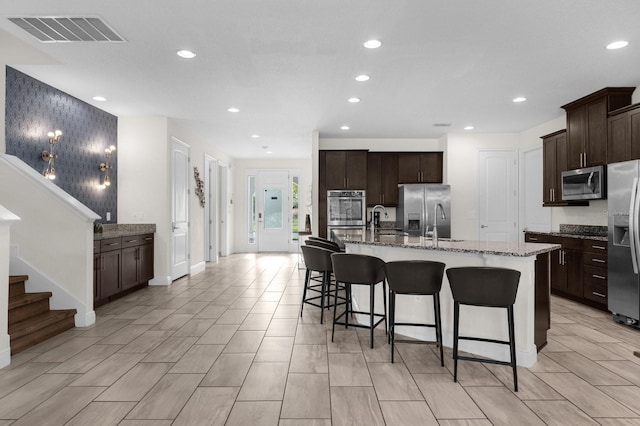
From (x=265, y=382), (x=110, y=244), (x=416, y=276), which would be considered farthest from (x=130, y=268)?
(x=416, y=276)

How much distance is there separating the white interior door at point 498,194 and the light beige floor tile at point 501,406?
5.39 metres

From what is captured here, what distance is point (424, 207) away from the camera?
741 centimetres

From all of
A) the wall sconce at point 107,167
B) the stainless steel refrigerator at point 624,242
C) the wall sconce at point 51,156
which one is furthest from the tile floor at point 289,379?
the wall sconce at point 107,167

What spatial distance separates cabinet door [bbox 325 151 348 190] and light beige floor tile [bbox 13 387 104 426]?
5.66m

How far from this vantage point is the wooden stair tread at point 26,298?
3.69 metres

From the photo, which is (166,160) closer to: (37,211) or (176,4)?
(37,211)

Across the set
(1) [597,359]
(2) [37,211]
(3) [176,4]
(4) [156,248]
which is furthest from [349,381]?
(4) [156,248]

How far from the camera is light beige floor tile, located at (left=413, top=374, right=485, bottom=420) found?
2381 millimetres

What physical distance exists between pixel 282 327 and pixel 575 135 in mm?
4722

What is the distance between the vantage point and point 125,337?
12.7 ft

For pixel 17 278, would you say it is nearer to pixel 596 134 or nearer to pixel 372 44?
pixel 372 44

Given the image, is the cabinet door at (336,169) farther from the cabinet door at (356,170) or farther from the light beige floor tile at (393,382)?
the light beige floor tile at (393,382)

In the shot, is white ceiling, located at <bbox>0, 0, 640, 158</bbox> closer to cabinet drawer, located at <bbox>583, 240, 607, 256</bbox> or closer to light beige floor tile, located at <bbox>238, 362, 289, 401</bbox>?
cabinet drawer, located at <bbox>583, 240, 607, 256</bbox>

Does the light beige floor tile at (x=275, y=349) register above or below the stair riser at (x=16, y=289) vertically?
below
